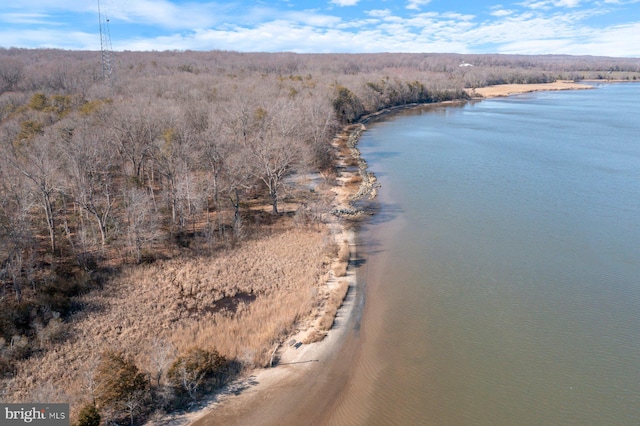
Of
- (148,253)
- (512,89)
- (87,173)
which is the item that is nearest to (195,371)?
(148,253)

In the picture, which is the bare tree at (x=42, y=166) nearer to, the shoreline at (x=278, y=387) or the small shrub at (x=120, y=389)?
the small shrub at (x=120, y=389)

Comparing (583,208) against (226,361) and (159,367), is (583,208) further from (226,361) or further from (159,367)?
(159,367)

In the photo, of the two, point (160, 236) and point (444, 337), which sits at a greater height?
point (160, 236)

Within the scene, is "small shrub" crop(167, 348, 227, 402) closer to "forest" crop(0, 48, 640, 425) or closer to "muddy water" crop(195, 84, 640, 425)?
"forest" crop(0, 48, 640, 425)

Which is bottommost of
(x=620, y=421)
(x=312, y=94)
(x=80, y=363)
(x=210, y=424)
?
(x=620, y=421)

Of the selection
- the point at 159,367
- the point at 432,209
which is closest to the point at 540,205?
the point at 432,209

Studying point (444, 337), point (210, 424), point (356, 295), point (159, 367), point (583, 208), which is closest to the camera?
point (210, 424)

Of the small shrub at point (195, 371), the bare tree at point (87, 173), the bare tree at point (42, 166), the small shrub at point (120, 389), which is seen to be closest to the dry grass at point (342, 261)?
the small shrub at point (195, 371)

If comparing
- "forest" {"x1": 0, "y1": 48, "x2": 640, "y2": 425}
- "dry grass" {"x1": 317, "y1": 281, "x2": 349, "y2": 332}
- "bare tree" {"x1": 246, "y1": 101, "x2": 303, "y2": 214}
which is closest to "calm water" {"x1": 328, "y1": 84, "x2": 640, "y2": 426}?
"dry grass" {"x1": 317, "y1": 281, "x2": 349, "y2": 332}
